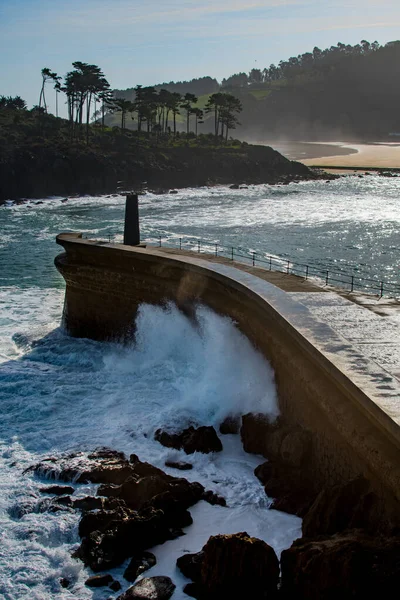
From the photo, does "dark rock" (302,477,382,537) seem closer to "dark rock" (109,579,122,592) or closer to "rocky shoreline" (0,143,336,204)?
"dark rock" (109,579,122,592)

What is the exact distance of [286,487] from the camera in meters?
11.8

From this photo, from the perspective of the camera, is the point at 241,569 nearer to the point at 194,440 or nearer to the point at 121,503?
the point at 121,503

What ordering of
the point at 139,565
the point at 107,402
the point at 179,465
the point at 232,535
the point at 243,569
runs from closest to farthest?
the point at 243,569 < the point at 232,535 < the point at 139,565 < the point at 179,465 < the point at 107,402

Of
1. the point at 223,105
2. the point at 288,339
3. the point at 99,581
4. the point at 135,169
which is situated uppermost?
the point at 223,105

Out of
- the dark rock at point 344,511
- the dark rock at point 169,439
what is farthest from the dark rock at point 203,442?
the dark rock at point 344,511

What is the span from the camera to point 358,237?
4384 cm

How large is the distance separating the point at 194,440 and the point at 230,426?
1201mm

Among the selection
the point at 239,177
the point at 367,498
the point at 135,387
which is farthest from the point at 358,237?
the point at 239,177

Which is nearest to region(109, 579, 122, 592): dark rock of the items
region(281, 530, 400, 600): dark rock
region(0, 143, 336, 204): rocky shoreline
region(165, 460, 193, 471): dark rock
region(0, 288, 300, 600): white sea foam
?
region(0, 288, 300, 600): white sea foam

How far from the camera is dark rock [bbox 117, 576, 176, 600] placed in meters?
9.20

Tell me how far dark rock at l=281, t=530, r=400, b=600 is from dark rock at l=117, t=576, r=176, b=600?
167 centimetres

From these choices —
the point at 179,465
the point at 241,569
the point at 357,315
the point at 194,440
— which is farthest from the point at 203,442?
the point at 241,569

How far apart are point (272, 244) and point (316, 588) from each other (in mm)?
33387

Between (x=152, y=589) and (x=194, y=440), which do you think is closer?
(x=152, y=589)
